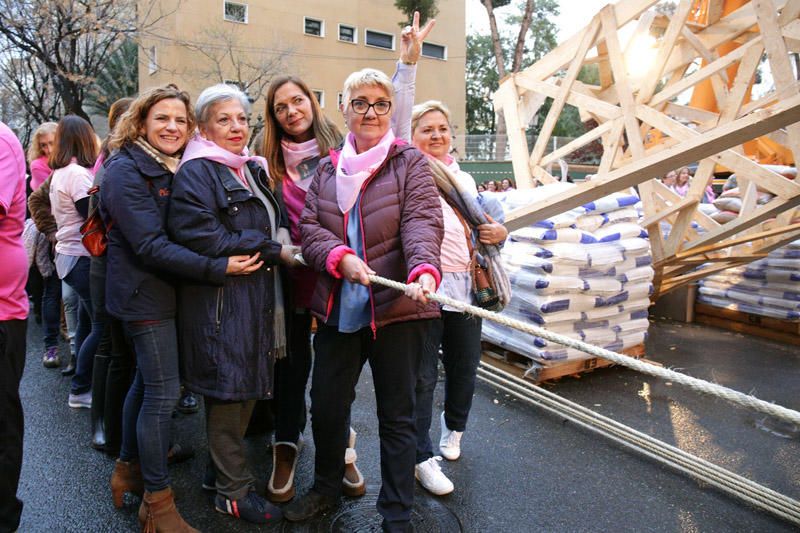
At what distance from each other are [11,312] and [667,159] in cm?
391

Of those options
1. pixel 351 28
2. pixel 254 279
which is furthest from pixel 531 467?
pixel 351 28

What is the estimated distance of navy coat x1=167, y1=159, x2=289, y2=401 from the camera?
7.70 feet

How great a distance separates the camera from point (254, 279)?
8.16 feet

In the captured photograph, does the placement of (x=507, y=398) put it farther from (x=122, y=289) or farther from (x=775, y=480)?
(x=122, y=289)

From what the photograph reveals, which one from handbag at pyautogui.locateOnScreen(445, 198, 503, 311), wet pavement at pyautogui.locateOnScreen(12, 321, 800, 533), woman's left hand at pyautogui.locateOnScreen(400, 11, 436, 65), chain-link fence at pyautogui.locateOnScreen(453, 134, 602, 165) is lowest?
wet pavement at pyautogui.locateOnScreen(12, 321, 800, 533)

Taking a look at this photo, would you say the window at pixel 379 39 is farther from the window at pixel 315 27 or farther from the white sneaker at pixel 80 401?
the white sneaker at pixel 80 401

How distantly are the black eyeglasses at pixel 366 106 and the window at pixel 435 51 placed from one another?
29208 mm

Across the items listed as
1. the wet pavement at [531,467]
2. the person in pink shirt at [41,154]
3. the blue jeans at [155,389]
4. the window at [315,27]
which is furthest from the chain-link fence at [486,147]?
the blue jeans at [155,389]

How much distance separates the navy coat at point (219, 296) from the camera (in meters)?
2.35

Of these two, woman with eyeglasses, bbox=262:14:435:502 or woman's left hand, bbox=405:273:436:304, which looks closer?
woman's left hand, bbox=405:273:436:304

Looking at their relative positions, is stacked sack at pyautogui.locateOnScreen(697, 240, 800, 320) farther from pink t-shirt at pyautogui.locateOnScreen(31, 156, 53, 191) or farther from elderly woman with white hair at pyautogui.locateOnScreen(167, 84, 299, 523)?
pink t-shirt at pyautogui.locateOnScreen(31, 156, 53, 191)

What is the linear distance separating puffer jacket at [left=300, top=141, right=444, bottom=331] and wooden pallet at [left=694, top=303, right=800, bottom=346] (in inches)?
204

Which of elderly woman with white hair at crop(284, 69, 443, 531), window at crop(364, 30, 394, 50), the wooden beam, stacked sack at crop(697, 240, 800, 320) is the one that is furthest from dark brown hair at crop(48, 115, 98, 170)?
window at crop(364, 30, 394, 50)

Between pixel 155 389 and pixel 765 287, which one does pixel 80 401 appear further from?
pixel 765 287
